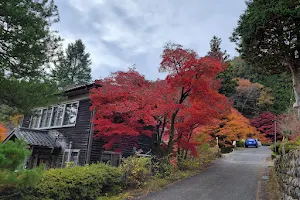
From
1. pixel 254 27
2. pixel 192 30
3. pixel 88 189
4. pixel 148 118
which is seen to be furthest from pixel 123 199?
pixel 192 30

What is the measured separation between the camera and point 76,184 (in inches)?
322

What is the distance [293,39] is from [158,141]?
822 cm

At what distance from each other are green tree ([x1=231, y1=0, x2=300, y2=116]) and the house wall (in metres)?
9.31

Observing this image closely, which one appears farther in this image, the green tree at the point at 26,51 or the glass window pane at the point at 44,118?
the glass window pane at the point at 44,118

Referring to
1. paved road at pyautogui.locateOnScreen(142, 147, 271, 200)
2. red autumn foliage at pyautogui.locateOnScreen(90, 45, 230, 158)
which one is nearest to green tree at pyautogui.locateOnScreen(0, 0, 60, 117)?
red autumn foliage at pyautogui.locateOnScreen(90, 45, 230, 158)

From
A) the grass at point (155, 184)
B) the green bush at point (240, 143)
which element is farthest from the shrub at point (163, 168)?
the green bush at point (240, 143)

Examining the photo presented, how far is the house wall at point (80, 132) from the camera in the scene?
13484mm

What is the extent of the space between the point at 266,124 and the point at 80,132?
2832 cm

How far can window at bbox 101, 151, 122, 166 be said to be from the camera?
1389 centimetres

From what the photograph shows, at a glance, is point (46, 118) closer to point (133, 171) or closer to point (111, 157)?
point (111, 157)

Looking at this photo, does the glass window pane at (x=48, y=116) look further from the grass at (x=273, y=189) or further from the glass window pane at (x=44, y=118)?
the grass at (x=273, y=189)

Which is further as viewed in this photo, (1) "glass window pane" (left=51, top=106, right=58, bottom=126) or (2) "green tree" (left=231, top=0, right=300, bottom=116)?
(1) "glass window pane" (left=51, top=106, right=58, bottom=126)

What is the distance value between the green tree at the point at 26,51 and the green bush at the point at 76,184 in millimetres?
2926

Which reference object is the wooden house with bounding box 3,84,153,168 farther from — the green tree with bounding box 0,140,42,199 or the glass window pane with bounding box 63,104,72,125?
the green tree with bounding box 0,140,42,199
